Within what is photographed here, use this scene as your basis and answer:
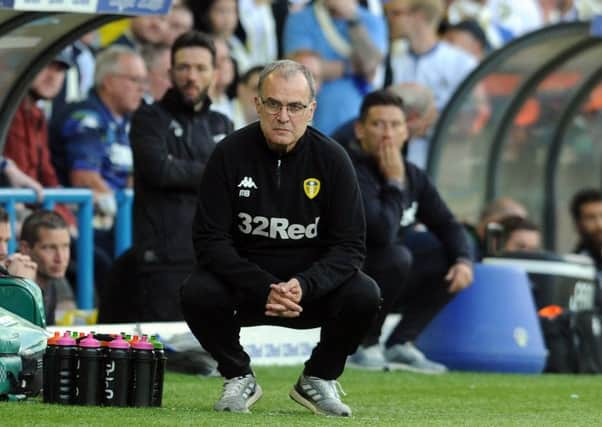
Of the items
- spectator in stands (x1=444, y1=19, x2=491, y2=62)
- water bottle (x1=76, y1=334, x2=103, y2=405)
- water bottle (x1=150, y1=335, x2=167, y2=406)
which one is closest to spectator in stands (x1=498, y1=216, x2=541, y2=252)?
spectator in stands (x1=444, y1=19, x2=491, y2=62)

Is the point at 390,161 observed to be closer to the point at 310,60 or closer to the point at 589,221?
the point at 310,60

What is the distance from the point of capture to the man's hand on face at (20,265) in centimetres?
942

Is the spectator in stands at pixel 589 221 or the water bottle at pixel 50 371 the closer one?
the water bottle at pixel 50 371

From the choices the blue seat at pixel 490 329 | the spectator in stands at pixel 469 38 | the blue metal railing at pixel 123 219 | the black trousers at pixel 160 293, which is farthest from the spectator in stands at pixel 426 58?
the black trousers at pixel 160 293

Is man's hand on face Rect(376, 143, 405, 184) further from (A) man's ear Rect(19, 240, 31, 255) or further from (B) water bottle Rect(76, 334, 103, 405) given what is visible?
(B) water bottle Rect(76, 334, 103, 405)

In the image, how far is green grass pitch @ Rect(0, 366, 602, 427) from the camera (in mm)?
7020

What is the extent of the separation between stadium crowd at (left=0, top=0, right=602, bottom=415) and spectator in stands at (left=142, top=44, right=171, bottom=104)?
1 cm

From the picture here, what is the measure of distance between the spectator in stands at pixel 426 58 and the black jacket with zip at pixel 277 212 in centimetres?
795

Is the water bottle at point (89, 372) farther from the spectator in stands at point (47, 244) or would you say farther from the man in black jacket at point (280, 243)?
the spectator in stands at point (47, 244)

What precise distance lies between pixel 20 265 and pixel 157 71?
373cm

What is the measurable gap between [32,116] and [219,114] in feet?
5.52

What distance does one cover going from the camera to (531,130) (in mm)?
16625

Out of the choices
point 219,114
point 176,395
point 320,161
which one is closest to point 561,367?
point 219,114

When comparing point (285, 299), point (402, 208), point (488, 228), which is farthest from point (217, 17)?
point (285, 299)
